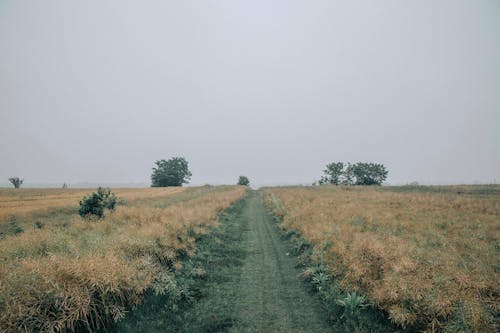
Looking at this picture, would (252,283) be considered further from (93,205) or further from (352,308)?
(93,205)

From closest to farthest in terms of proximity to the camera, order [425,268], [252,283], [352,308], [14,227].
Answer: [352,308], [425,268], [252,283], [14,227]

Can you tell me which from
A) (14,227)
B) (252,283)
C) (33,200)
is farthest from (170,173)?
(252,283)

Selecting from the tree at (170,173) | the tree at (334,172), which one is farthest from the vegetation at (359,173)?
the tree at (170,173)

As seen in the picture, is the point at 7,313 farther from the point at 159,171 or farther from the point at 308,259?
the point at 159,171

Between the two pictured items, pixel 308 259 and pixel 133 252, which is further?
pixel 308 259

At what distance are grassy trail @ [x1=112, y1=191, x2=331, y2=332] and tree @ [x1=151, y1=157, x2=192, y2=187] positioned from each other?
80756mm

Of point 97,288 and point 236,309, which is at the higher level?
point 97,288

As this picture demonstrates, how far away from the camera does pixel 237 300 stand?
26.9 feet

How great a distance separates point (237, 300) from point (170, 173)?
3417 inches

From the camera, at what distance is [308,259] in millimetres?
11547

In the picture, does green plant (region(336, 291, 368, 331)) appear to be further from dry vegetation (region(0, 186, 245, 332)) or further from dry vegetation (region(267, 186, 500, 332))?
dry vegetation (region(0, 186, 245, 332))

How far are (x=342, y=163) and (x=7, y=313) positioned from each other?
107 meters

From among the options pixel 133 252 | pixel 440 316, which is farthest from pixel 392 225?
pixel 133 252

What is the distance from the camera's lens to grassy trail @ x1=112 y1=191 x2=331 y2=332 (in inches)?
267
